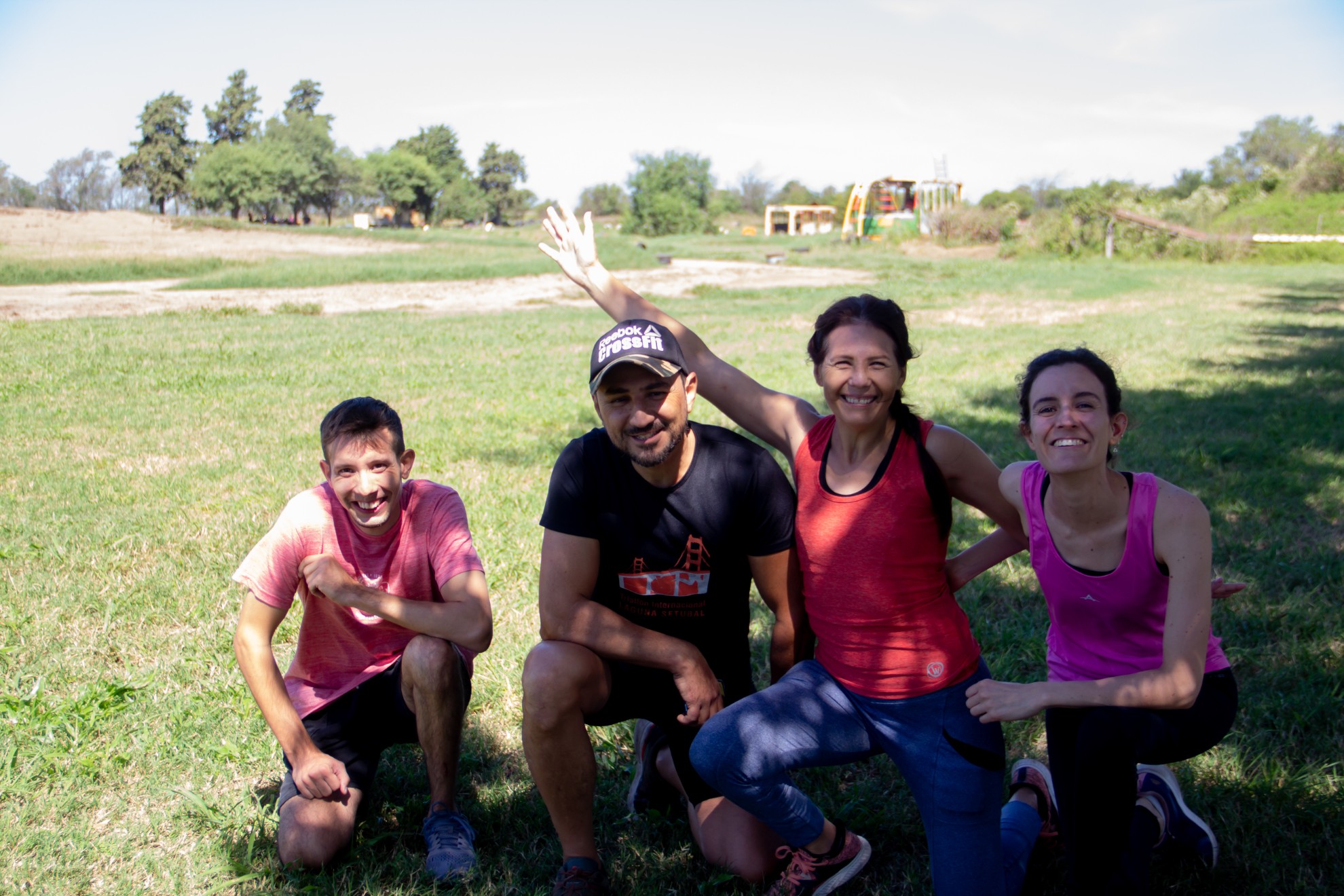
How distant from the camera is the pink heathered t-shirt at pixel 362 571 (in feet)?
9.49

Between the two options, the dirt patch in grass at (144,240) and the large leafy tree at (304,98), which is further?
the large leafy tree at (304,98)

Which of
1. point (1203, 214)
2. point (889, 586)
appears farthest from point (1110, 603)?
point (1203, 214)

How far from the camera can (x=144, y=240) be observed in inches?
1563

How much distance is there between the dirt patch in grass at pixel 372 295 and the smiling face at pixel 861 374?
678 inches

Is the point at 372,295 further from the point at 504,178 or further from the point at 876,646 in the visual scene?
the point at 504,178

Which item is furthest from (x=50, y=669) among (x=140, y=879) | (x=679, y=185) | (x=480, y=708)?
(x=679, y=185)

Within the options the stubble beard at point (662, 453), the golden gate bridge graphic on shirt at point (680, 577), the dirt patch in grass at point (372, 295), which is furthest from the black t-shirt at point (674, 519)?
the dirt patch in grass at point (372, 295)

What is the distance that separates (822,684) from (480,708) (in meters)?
1.56

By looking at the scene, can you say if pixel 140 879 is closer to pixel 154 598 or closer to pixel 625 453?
pixel 625 453

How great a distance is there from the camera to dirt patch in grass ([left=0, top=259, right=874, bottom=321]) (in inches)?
742

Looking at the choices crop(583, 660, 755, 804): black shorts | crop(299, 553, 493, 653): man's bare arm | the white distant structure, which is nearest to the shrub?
the white distant structure

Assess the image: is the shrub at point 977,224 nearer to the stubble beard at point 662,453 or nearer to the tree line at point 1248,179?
the tree line at point 1248,179

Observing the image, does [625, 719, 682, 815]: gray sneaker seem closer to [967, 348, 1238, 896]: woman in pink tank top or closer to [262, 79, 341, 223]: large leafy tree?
[967, 348, 1238, 896]: woman in pink tank top

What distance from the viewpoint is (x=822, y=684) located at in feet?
8.63
